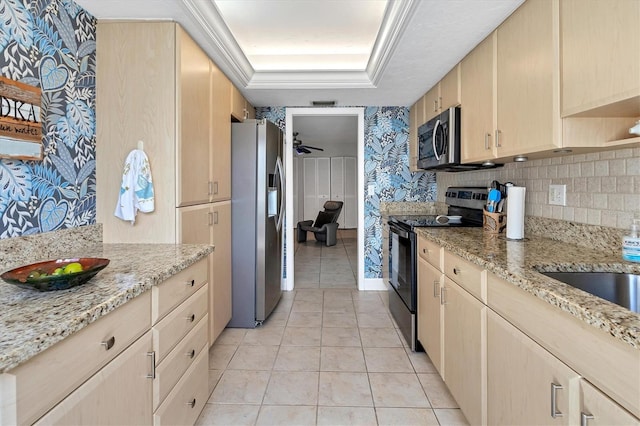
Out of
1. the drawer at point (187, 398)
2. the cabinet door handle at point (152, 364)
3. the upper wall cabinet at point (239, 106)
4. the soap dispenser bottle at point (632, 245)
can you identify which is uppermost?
the upper wall cabinet at point (239, 106)

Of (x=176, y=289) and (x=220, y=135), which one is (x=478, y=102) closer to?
(x=220, y=135)

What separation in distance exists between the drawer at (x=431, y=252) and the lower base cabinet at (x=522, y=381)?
1.96ft

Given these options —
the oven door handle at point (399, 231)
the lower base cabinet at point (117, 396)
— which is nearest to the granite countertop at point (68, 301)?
the lower base cabinet at point (117, 396)

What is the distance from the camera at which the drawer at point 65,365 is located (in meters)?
0.65

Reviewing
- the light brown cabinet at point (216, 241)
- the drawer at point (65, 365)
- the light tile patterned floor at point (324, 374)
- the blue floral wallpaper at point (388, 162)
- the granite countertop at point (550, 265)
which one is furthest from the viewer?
the blue floral wallpaper at point (388, 162)

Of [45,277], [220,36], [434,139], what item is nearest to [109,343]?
[45,277]

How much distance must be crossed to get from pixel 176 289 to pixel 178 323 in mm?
144

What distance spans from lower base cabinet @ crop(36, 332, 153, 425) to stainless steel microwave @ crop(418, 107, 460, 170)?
2227 millimetres

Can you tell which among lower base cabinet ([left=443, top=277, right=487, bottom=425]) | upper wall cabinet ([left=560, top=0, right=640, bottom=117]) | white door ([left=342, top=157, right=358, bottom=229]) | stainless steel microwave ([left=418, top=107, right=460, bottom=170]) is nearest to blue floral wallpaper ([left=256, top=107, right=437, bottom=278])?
stainless steel microwave ([left=418, top=107, right=460, bottom=170])

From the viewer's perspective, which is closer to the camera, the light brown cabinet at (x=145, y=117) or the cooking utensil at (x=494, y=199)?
the light brown cabinet at (x=145, y=117)

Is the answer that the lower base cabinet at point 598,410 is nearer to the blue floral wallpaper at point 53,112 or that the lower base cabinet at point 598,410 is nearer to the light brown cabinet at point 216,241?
the light brown cabinet at point 216,241

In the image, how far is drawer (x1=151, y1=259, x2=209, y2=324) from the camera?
120 centimetres

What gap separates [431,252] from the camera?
2.10 metres

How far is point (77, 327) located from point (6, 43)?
126 cm
